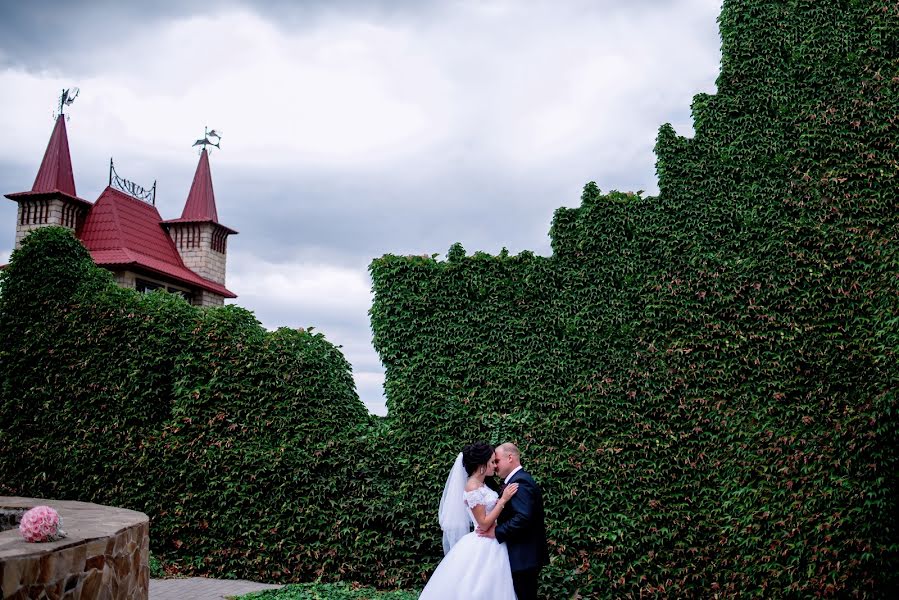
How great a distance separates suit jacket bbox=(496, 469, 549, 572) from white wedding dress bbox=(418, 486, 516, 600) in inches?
3.8

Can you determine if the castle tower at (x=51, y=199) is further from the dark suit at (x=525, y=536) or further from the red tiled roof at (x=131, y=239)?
the dark suit at (x=525, y=536)

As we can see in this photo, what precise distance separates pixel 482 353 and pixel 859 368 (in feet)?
13.7

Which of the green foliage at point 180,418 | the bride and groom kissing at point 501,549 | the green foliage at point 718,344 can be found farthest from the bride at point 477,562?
the green foliage at point 180,418

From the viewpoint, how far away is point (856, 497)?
23.7ft

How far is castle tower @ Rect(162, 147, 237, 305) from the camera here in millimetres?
29094

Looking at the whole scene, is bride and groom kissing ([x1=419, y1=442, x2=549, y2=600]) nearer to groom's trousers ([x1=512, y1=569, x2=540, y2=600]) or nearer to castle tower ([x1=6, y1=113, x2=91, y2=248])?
groom's trousers ([x1=512, y1=569, x2=540, y2=600])

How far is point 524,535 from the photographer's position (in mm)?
5762

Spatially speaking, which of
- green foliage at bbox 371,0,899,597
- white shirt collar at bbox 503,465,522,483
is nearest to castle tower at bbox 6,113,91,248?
green foliage at bbox 371,0,899,597

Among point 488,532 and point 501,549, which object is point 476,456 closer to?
point 488,532

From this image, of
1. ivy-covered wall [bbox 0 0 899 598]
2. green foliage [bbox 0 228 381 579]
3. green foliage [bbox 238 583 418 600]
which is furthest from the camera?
green foliage [bbox 0 228 381 579]

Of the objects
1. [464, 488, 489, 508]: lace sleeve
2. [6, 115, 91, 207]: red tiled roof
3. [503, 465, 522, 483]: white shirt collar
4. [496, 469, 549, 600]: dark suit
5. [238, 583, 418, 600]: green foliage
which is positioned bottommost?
[238, 583, 418, 600]: green foliage

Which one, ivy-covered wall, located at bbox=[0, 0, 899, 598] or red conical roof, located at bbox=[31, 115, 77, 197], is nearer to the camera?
ivy-covered wall, located at bbox=[0, 0, 899, 598]

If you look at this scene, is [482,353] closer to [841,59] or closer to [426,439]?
[426,439]

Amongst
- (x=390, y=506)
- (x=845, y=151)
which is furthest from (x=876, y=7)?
(x=390, y=506)
